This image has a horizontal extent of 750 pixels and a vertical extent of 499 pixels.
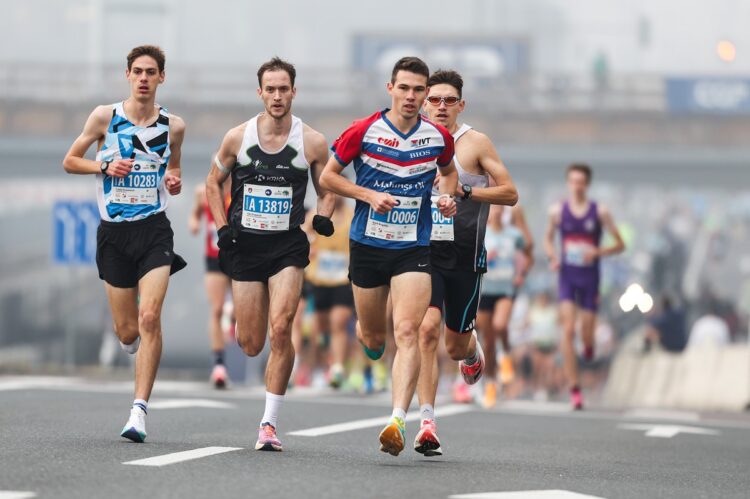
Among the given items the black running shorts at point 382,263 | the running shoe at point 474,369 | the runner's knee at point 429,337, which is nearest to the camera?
the black running shorts at point 382,263

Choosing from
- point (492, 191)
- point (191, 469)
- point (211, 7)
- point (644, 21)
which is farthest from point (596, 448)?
point (211, 7)

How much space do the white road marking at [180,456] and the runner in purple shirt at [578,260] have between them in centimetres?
853

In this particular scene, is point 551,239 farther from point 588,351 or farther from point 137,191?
point 137,191

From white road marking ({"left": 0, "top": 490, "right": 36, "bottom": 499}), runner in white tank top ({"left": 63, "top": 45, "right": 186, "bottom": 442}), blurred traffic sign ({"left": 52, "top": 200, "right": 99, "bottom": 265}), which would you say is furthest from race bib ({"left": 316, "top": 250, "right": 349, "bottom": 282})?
white road marking ({"left": 0, "top": 490, "right": 36, "bottom": 499})

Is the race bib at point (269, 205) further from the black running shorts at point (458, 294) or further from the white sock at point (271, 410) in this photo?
the black running shorts at point (458, 294)

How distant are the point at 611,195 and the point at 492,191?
295 feet

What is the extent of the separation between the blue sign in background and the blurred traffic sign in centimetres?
2863

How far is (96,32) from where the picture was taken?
8531 cm

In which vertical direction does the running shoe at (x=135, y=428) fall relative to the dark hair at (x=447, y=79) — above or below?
below

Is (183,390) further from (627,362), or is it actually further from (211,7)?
(211,7)

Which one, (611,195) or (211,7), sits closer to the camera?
(611,195)

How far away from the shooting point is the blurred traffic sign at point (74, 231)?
2603 centimetres

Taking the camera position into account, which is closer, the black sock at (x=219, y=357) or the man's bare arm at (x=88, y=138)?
the man's bare arm at (x=88, y=138)

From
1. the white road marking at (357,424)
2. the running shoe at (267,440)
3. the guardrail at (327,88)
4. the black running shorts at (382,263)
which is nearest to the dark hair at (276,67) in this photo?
the black running shorts at (382,263)
